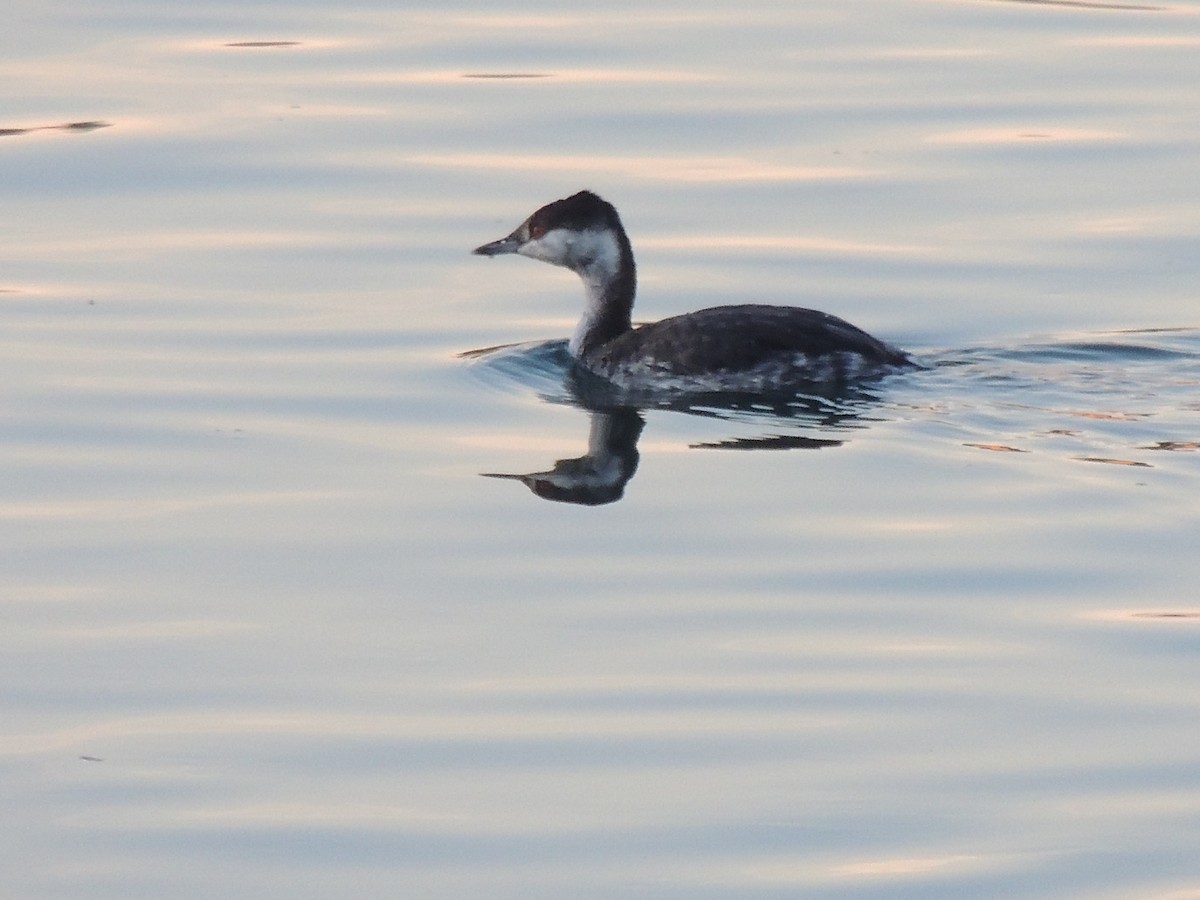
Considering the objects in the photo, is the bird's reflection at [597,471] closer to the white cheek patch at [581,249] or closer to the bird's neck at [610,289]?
the bird's neck at [610,289]

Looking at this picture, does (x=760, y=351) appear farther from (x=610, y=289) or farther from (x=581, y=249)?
(x=581, y=249)

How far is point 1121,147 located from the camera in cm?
1509

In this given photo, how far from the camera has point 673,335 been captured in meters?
11.4

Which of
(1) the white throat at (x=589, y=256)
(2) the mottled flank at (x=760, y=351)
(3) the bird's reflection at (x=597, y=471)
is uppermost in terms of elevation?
(1) the white throat at (x=589, y=256)

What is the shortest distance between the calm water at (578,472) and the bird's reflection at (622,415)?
0.17ft

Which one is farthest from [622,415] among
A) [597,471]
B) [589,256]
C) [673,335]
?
[589,256]

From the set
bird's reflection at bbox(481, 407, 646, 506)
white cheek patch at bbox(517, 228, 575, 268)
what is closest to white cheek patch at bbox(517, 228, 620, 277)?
white cheek patch at bbox(517, 228, 575, 268)

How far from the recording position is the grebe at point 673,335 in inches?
434

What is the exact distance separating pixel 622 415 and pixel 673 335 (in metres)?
0.56

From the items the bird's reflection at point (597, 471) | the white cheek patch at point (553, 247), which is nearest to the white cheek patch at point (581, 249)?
the white cheek patch at point (553, 247)

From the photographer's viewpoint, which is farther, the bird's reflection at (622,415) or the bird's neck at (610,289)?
the bird's neck at (610,289)

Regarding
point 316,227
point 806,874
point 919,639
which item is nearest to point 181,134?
point 316,227

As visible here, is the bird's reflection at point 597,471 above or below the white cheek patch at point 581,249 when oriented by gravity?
below

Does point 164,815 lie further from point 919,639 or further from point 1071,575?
point 1071,575
